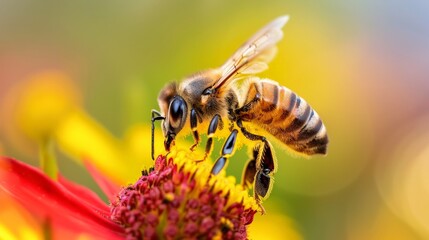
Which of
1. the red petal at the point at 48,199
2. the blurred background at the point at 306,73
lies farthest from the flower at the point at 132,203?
the blurred background at the point at 306,73

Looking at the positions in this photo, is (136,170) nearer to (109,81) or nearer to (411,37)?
(109,81)

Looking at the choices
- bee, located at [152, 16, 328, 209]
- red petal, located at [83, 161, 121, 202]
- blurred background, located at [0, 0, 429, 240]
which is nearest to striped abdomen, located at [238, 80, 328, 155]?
bee, located at [152, 16, 328, 209]

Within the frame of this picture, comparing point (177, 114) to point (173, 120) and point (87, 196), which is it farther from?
point (87, 196)

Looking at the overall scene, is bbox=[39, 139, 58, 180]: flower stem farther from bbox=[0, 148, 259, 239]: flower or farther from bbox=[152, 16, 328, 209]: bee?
bbox=[152, 16, 328, 209]: bee

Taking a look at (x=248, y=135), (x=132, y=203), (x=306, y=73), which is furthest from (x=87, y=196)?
(x=306, y=73)

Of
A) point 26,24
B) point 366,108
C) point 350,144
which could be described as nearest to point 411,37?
point 366,108

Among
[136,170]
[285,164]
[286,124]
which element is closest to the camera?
[286,124]
